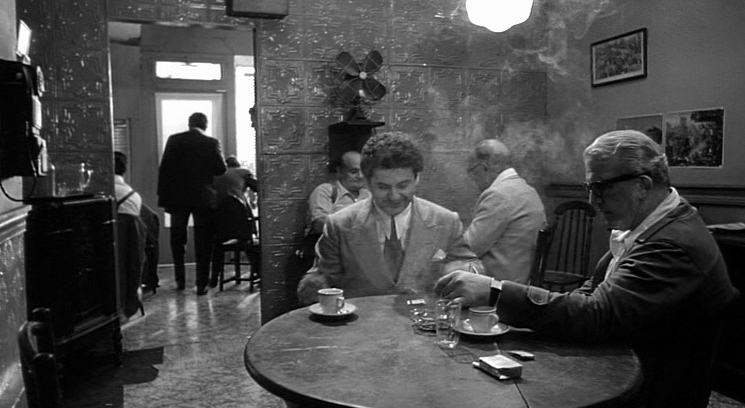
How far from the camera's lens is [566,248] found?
4.82 meters

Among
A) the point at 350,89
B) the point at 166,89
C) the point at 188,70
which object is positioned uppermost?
the point at 188,70

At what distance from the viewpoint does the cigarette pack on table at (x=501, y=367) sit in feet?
4.70

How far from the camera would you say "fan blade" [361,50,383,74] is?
15.9ft

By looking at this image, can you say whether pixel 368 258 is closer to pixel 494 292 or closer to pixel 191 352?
pixel 494 292

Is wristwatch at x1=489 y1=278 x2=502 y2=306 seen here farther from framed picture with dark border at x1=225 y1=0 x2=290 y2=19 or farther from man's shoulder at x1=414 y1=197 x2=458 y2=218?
framed picture with dark border at x1=225 y1=0 x2=290 y2=19

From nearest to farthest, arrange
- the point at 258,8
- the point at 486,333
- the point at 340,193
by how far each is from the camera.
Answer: the point at 486,333 < the point at 258,8 < the point at 340,193

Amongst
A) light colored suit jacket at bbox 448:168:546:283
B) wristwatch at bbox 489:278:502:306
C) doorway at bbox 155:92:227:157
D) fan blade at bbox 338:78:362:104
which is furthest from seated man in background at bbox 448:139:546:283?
doorway at bbox 155:92:227:157

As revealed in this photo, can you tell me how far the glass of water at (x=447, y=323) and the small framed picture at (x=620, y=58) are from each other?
3.66 metres

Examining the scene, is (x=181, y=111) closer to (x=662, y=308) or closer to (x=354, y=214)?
(x=354, y=214)

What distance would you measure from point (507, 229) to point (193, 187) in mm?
3684

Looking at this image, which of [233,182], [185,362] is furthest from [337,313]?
[233,182]

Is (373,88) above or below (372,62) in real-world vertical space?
below

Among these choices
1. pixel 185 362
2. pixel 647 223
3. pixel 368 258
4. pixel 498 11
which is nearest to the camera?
pixel 647 223

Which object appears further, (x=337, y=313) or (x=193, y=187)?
(x=193, y=187)
